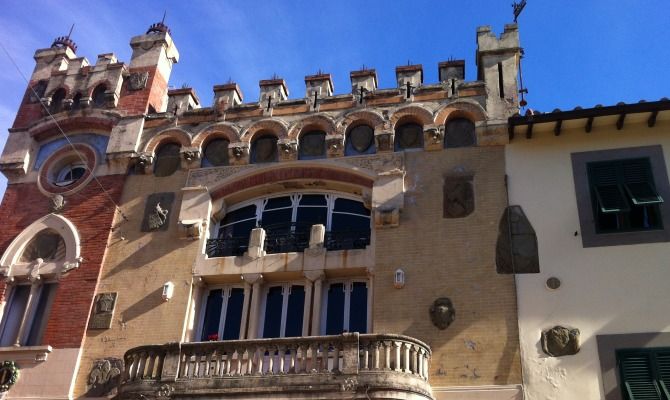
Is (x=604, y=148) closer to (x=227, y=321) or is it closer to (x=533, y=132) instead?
(x=533, y=132)

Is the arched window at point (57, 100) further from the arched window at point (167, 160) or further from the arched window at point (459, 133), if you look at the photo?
the arched window at point (459, 133)

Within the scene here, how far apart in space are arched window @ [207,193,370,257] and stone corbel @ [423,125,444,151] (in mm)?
2276

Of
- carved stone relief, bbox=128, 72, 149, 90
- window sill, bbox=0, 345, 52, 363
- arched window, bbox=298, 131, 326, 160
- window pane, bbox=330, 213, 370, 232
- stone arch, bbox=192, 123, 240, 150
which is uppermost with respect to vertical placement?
carved stone relief, bbox=128, 72, 149, 90

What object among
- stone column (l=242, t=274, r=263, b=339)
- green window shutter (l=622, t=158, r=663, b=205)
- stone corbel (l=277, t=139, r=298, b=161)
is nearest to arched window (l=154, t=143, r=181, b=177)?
stone corbel (l=277, t=139, r=298, b=161)

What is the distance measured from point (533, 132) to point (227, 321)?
8739 millimetres

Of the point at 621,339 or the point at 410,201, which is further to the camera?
the point at 410,201

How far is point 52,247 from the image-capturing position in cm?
1925

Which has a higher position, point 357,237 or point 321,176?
point 321,176

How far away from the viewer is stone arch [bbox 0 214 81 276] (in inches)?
736

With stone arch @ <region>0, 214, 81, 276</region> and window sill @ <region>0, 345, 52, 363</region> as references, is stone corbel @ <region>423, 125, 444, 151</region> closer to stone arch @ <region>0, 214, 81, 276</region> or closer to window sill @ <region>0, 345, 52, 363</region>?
stone arch @ <region>0, 214, 81, 276</region>

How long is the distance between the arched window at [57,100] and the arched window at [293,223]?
23.1 feet

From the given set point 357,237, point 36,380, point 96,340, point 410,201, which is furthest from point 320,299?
point 36,380

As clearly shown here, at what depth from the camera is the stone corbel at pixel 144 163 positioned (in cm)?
1991

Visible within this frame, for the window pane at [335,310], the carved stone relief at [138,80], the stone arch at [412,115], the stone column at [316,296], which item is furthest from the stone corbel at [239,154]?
the window pane at [335,310]
